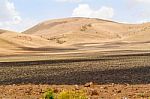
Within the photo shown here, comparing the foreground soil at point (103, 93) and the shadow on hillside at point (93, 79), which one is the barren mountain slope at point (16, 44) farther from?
the foreground soil at point (103, 93)

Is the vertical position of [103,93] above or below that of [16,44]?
above

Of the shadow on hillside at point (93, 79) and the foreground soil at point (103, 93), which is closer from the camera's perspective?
the foreground soil at point (103, 93)

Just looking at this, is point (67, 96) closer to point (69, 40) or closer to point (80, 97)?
point (80, 97)

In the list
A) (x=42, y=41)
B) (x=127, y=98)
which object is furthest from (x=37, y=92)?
(x=42, y=41)

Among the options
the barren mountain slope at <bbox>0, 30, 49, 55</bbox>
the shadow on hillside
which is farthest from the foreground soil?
the barren mountain slope at <bbox>0, 30, 49, 55</bbox>

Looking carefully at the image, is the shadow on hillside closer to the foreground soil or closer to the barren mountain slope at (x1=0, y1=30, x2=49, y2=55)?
the foreground soil

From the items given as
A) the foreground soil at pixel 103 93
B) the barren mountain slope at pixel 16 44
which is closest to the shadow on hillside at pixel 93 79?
the foreground soil at pixel 103 93

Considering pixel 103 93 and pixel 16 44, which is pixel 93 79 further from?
pixel 16 44

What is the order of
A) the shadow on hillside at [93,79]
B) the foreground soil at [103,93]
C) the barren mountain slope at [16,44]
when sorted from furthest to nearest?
the barren mountain slope at [16,44] < the shadow on hillside at [93,79] < the foreground soil at [103,93]

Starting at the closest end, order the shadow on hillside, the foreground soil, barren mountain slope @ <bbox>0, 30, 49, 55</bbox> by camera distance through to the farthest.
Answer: the foreground soil < the shadow on hillside < barren mountain slope @ <bbox>0, 30, 49, 55</bbox>

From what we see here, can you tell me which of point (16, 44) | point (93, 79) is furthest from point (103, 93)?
point (16, 44)

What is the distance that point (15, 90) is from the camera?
27.8 metres

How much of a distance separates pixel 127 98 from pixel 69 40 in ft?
538

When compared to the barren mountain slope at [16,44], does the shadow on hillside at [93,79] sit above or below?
above
